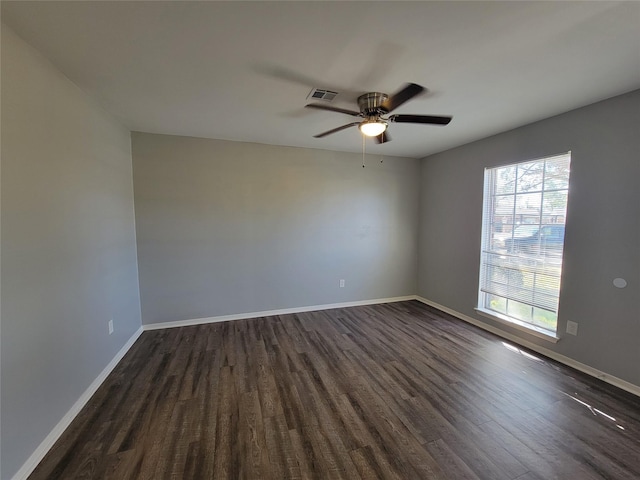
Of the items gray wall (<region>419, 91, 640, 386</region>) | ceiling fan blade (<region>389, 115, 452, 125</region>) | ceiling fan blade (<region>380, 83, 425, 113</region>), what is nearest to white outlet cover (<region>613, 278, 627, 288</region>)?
gray wall (<region>419, 91, 640, 386</region>)

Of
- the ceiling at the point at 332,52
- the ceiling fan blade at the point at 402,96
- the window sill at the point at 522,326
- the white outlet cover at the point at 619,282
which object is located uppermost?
the ceiling at the point at 332,52

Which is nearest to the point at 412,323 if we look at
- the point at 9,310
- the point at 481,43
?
the point at 481,43

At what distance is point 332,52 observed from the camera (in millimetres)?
1676

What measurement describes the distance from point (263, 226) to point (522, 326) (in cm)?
352

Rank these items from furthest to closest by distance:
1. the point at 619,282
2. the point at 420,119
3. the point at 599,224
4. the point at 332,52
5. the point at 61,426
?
the point at 599,224 → the point at 619,282 → the point at 420,119 → the point at 61,426 → the point at 332,52

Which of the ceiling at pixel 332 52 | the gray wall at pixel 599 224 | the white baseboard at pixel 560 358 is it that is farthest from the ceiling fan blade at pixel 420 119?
the white baseboard at pixel 560 358

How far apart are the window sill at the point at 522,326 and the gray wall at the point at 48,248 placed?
4.33m

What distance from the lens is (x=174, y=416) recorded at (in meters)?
1.94

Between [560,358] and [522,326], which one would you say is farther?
[522,326]

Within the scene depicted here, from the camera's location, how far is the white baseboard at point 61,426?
1481 mm

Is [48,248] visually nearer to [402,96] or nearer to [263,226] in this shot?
[263,226]

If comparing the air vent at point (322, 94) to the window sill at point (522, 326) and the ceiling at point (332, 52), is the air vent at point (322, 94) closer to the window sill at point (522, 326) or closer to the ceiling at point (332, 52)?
the ceiling at point (332, 52)

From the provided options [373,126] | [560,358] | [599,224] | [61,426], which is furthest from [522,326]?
[61,426]

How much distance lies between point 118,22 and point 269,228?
8.82ft
